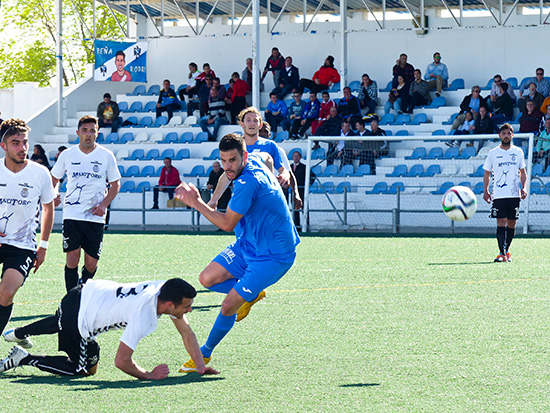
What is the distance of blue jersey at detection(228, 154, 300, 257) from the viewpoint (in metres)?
5.83

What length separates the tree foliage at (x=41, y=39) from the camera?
47.3 meters

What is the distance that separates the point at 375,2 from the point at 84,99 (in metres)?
9.45

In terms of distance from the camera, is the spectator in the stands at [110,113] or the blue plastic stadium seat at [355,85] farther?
the spectator in the stands at [110,113]

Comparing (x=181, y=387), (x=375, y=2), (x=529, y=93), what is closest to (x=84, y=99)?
(x=375, y=2)

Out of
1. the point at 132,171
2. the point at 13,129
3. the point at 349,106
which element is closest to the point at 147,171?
the point at 132,171

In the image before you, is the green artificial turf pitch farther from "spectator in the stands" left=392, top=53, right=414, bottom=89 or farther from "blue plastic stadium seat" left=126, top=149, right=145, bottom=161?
"blue plastic stadium seat" left=126, top=149, right=145, bottom=161

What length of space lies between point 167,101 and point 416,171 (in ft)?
27.4

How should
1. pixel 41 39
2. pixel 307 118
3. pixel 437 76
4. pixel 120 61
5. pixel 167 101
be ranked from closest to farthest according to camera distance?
pixel 307 118, pixel 437 76, pixel 167 101, pixel 120 61, pixel 41 39

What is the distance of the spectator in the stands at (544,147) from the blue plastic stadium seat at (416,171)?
2.56 m

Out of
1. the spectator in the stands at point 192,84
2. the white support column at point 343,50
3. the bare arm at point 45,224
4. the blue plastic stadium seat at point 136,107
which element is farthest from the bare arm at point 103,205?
the blue plastic stadium seat at point 136,107

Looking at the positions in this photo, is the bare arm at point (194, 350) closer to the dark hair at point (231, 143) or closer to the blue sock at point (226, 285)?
the blue sock at point (226, 285)

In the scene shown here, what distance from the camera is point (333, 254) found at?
1448 cm

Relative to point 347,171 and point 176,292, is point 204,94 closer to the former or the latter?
point 347,171

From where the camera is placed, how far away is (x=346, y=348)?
6.48 meters
